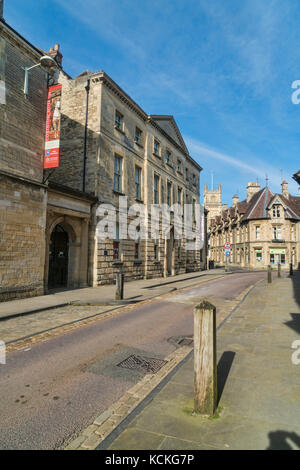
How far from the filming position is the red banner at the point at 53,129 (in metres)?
13.0

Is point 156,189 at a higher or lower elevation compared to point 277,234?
higher

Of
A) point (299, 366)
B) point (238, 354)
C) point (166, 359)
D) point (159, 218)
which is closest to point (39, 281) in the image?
point (166, 359)

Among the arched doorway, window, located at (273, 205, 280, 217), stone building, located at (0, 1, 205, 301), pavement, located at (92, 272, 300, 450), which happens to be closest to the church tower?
window, located at (273, 205, 280, 217)

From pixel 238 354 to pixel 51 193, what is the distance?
1166 centimetres

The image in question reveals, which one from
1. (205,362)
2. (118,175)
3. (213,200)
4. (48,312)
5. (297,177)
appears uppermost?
(213,200)

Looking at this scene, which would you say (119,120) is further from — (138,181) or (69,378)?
(69,378)

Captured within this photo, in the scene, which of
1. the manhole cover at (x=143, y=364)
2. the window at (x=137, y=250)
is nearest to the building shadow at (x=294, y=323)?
the manhole cover at (x=143, y=364)

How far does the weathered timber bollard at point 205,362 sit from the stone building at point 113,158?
13631 millimetres

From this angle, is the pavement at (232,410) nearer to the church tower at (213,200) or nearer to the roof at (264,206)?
the roof at (264,206)

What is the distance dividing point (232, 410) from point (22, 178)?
1162 centimetres

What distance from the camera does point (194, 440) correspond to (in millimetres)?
2893

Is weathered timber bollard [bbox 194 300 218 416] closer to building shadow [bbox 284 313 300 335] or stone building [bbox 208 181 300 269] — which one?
building shadow [bbox 284 313 300 335]

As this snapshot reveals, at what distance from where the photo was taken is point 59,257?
16.8 meters

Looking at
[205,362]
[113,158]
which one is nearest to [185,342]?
[205,362]
